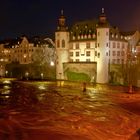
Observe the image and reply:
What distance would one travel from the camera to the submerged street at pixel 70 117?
30314 mm

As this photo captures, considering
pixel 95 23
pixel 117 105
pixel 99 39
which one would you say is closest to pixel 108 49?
pixel 99 39

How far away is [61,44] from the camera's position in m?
93.4

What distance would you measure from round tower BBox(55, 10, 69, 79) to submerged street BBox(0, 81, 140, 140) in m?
36.7

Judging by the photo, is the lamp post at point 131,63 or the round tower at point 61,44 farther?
the round tower at point 61,44

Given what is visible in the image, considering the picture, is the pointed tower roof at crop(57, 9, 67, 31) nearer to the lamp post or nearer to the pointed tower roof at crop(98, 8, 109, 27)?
the pointed tower roof at crop(98, 8, 109, 27)

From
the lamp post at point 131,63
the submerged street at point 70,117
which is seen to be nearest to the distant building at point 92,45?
the lamp post at point 131,63

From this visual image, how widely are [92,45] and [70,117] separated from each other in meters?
52.4

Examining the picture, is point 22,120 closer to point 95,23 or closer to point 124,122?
point 124,122

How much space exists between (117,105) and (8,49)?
101 meters

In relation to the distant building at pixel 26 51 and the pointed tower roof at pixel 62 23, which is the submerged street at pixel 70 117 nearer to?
the pointed tower roof at pixel 62 23

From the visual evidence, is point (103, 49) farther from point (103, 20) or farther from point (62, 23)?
point (62, 23)

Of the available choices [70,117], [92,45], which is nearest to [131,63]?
[92,45]

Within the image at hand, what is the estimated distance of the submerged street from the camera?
3031 cm

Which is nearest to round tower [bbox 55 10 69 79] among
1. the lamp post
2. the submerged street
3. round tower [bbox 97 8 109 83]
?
round tower [bbox 97 8 109 83]
